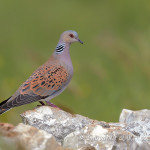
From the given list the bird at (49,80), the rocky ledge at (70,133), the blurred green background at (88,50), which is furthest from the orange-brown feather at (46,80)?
the blurred green background at (88,50)

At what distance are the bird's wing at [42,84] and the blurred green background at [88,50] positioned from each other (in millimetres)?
1265

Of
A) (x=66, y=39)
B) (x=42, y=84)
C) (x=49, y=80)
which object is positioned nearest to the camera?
(x=42, y=84)

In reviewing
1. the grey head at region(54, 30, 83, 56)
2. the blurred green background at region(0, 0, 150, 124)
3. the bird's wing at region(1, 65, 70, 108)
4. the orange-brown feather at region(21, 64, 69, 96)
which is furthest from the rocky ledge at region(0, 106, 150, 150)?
the blurred green background at region(0, 0, 150, 124)

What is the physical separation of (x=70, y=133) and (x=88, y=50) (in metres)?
9.81

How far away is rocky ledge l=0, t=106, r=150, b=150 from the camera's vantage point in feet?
24.0

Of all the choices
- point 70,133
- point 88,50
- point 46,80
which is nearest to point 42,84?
point 46,80

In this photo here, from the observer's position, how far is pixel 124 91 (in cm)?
1459

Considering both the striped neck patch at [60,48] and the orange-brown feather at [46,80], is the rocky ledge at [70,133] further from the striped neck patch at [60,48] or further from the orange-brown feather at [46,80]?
the striped neck patch at [60,48]

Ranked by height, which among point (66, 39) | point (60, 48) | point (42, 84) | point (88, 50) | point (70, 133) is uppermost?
point (88, 50)

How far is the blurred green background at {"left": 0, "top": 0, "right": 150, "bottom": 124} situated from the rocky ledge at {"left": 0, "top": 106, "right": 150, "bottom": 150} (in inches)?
92.7

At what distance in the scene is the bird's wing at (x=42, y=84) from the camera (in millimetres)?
9867

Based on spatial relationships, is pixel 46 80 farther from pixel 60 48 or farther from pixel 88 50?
pixel 88 50

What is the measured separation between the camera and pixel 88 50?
17.9m

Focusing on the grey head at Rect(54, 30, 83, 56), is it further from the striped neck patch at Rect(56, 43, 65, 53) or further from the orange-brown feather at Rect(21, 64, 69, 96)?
the orange-brown feather at Rect(21, 64, 69, 96)
